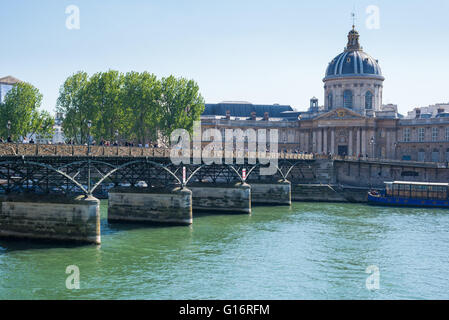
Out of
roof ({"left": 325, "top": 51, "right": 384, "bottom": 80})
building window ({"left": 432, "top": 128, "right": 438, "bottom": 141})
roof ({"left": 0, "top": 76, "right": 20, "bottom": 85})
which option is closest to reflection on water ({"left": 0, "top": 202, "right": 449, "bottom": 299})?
building window ({"left": 432, "top": 128, "right": 438, "bottom": 141})

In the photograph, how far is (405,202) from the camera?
6544cm

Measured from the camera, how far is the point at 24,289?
2559 centimetres

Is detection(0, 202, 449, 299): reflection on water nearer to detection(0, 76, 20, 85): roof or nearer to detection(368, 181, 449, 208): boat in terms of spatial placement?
detection(368, 181, 449, 208): boat

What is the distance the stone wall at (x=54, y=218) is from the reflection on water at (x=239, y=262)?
0.97 m

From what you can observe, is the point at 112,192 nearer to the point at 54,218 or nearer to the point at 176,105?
the point at 54,218

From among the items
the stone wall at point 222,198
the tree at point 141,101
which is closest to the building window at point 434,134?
the tree at point 141,101

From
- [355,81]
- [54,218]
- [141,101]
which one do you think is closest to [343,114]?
[355,81]

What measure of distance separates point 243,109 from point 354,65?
27.1m

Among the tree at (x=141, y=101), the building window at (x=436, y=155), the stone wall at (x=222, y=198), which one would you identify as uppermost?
the tree at (x=141, y=101)

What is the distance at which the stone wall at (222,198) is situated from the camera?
186 feet

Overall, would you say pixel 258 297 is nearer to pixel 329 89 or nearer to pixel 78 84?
pixel 78 84

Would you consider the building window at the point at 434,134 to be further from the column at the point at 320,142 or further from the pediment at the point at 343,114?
the column at the point at 320,142
